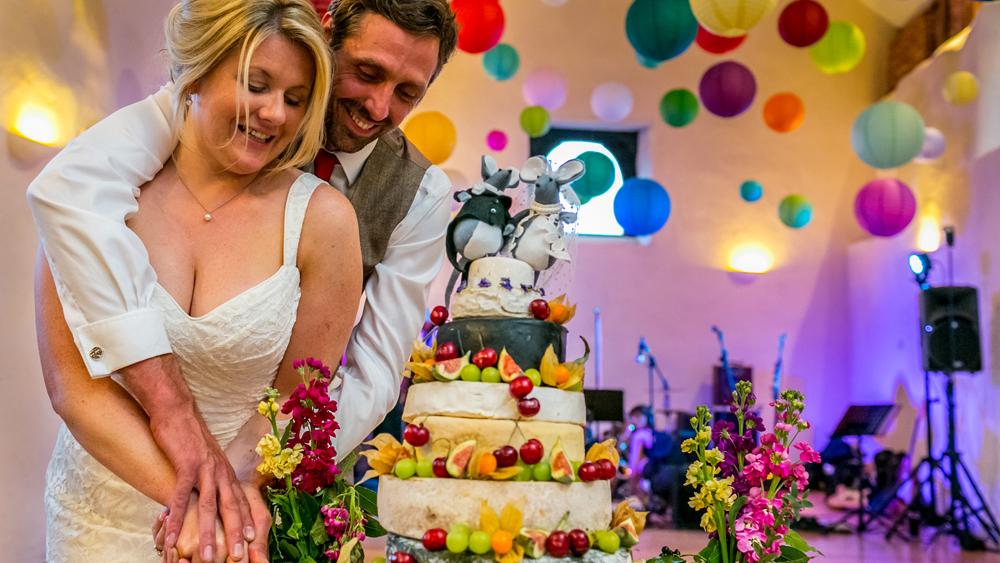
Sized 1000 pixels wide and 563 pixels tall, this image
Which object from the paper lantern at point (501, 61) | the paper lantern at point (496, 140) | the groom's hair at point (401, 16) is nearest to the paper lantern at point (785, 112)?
the paper lantern at point (501, 61)

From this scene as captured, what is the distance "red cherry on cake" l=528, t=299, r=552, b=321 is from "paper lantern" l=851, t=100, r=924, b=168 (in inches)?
248

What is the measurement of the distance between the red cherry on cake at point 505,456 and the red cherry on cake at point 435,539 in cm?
18

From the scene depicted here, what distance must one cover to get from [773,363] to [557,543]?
1064cm

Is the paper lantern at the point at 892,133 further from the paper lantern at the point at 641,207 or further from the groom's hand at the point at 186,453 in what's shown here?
the groom's hand at the point at 186,453

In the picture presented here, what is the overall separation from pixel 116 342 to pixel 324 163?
78 cm

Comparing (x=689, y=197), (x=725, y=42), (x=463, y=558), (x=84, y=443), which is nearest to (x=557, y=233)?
(x=463, y=558)

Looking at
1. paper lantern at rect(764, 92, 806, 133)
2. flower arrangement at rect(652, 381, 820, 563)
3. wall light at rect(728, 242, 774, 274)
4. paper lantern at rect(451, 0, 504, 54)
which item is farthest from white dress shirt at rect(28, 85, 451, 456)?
wall light at rect(728, 242, 774, 274)

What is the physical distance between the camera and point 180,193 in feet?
5.38

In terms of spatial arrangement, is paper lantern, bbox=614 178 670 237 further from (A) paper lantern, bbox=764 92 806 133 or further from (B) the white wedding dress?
(B) the white wedding dress

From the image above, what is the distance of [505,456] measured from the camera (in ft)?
6.38

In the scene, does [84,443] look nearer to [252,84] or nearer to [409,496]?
[252,84]

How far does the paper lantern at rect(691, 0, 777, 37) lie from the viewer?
624 cm

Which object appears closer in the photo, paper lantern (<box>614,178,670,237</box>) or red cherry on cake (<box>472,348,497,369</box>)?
red cherry on cake (<box>472,348,497,369</box>)

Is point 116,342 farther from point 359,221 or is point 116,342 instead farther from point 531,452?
point 531,452
